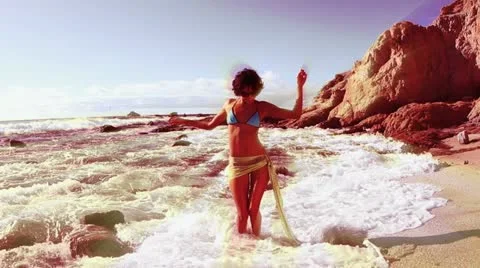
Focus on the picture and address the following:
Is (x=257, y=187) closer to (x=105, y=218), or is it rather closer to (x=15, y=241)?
(x=105, y=218)

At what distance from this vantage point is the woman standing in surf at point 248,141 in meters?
4.41

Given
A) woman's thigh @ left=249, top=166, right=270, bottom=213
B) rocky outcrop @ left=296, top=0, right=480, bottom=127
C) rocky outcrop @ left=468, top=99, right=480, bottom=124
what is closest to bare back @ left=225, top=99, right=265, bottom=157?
woman's thigh @ left=249, top=166, right=270, bottom=213

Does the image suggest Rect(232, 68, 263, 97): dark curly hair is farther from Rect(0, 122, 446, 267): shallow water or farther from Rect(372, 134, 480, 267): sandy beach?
Rect(372, 134, 480, 267): sandy beach

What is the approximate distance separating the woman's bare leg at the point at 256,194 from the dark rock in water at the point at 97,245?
137 cm

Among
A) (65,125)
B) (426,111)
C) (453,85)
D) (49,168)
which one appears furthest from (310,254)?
(65,125)

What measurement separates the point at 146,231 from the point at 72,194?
9.87ft

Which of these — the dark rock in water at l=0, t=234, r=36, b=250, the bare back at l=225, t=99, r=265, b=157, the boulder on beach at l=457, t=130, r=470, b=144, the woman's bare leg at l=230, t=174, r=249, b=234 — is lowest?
the dark rock in water at l=0, t=234, r=36, b=250

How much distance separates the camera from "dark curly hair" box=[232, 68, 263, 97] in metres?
4.38

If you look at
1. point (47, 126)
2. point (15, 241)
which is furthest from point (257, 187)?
point (47, 126)

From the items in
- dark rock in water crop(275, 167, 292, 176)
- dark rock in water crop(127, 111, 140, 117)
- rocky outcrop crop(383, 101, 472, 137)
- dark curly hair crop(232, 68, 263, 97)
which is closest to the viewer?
dark curly hair crop(232, 68, 263, 97)

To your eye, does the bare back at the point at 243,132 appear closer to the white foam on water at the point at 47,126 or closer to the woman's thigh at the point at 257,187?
the woman's thigh at the point at 257,187

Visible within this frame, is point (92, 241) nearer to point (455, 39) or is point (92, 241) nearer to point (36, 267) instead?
point (36, 267)

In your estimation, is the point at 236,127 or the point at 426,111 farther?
the point at 426,111

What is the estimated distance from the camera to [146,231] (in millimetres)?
5188
